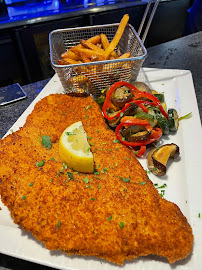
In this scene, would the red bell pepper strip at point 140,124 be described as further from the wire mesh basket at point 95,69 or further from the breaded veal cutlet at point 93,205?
the wire mesh basket at point 95,69

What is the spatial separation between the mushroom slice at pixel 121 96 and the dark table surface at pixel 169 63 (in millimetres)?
1006

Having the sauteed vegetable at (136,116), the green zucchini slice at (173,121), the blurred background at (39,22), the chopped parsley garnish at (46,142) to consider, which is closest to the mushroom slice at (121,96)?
the sauteed vegetable at (136,116)

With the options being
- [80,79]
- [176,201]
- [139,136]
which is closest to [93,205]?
[176,201]

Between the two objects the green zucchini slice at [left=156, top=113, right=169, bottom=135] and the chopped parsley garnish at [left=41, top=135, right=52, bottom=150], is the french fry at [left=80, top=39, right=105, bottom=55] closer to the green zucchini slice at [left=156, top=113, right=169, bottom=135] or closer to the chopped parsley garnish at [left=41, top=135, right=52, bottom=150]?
the green zucchini slice at [left=156, top=113, right=169, bottom=135]

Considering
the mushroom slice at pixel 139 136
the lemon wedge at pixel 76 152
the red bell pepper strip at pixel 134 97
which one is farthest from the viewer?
the red bell pepper strip at pixel 134 97

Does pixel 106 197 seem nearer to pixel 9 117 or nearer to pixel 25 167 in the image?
pixel 25 167

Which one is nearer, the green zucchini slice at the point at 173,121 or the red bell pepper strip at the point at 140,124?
the red bell pepper strip at the point at 140,124

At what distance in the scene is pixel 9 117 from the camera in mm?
2855

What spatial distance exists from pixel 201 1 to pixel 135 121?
5.21m

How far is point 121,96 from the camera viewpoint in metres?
2.43

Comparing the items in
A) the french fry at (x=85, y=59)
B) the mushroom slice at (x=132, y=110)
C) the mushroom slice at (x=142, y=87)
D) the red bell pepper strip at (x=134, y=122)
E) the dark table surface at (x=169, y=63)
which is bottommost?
the dark table surface at (x=169, y=63)

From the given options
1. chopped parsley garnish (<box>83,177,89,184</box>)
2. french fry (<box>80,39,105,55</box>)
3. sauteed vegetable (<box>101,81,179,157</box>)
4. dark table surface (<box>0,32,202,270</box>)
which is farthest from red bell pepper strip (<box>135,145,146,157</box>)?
french fry (<box>80,39,105,55</box>)

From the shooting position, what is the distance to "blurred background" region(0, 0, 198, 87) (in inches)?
166

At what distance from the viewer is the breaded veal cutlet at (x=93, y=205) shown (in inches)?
59.1
